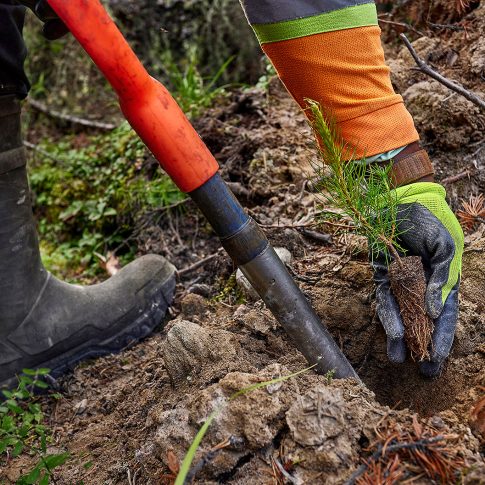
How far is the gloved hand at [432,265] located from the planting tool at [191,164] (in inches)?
7.8

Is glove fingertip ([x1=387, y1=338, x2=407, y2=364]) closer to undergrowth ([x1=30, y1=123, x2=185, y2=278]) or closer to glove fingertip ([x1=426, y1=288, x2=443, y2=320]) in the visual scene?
glove fingertip ([x1=426, y1=288, x2=443, y2=320])

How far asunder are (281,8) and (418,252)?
32.8 inches

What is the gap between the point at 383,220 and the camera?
1785 mm

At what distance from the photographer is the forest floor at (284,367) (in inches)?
57.5

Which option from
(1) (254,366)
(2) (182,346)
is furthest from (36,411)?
(1) (254,366)

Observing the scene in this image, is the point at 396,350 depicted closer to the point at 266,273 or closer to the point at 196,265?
the point at 266,273

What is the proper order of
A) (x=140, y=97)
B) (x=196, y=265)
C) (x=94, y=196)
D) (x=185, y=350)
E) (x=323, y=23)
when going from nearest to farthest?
1. (x=140, y=97)
2. (x=323, y=23)
3. (x=185, y=350)
4. (x=196, y=265)
5. (x=94, y=196)

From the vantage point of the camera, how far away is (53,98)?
5016 millimetres

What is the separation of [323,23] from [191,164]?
0.57 metres

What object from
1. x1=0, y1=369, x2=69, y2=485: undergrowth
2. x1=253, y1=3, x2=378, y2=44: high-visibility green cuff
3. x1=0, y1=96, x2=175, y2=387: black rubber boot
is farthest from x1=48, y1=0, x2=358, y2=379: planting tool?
x1=0, y1=96, x2=175, y2=387: black rubber boot

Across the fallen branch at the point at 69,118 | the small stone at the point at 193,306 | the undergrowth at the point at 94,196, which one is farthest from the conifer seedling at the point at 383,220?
the fallen branch at the point at 69,118

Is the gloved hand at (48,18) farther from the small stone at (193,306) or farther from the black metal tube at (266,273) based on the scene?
the small stone at (193,306)

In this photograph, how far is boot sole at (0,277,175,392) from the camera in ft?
8.52

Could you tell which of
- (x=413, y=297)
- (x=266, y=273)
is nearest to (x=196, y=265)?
(x=266, y=273)
